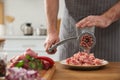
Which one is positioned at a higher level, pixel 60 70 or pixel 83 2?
pixel 83 2

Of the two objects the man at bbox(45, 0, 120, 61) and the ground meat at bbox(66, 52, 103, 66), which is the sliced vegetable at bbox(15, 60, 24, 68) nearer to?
the ground meat at bbox(66, 52, 103, 66)

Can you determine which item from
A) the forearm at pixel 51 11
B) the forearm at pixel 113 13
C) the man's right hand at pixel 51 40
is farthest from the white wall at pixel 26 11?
the forearm at pixel 113 13

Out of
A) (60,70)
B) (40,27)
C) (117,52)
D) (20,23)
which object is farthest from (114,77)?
(20,23)

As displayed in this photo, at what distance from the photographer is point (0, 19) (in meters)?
4.25

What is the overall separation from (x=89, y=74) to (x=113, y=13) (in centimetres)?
58

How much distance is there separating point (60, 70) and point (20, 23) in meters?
2.78

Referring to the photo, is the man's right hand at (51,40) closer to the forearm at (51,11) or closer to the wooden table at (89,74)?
the forearm at (51,11)

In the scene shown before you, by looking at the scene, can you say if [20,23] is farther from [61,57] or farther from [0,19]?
[61,57]

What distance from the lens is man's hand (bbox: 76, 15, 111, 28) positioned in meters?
1.68

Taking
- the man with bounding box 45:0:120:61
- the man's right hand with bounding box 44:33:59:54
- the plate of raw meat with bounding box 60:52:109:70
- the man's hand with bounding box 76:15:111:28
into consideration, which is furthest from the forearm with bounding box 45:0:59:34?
the plate of raw meat with bounding box 60:52:109:70

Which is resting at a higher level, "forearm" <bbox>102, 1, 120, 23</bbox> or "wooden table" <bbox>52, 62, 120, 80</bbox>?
"forearm" <bbox>102, 1, 120, 23</bbox>

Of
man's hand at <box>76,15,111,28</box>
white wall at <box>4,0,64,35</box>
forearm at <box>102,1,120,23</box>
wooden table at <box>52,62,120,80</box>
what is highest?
white wall at <box>4,0,64,35</box>

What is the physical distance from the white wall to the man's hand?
2455 millimetres

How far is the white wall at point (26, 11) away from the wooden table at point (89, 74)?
8.78ft
